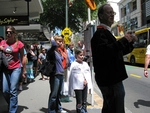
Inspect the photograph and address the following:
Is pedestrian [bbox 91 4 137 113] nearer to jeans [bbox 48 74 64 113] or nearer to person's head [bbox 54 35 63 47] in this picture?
jeans [bbox 48 74 64 113]

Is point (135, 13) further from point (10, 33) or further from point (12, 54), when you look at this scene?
point (12, 54)

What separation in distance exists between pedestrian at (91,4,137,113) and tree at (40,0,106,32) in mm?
24444

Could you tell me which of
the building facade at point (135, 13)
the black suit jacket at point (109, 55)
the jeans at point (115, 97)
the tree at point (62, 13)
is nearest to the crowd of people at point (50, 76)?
the jeans at point (115, 97)

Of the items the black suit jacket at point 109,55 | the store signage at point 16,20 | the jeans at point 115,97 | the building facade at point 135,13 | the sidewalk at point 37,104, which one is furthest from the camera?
the building facade at point 135,13

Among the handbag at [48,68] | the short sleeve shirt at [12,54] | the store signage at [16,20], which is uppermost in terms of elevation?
the store signage at [16,20]

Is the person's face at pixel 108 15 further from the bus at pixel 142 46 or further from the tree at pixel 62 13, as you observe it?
the tree at pixel 62 13

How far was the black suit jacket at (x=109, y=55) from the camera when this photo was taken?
9.37 ft

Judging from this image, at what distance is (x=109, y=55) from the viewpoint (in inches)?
114

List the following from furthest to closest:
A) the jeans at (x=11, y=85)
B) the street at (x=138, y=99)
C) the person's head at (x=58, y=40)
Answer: the street at (x=138, y=99) → the person's head at (x=58, y=40) → the jeans at (x=11, y=85)

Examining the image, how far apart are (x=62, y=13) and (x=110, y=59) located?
2624cm

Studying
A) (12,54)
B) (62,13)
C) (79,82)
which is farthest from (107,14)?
(62,13)

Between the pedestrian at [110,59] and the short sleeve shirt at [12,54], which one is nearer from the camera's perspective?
the pedestrian at [110,59]

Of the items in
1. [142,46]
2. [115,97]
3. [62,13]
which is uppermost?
[62,13]

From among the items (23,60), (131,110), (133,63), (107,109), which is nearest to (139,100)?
(131,110)
